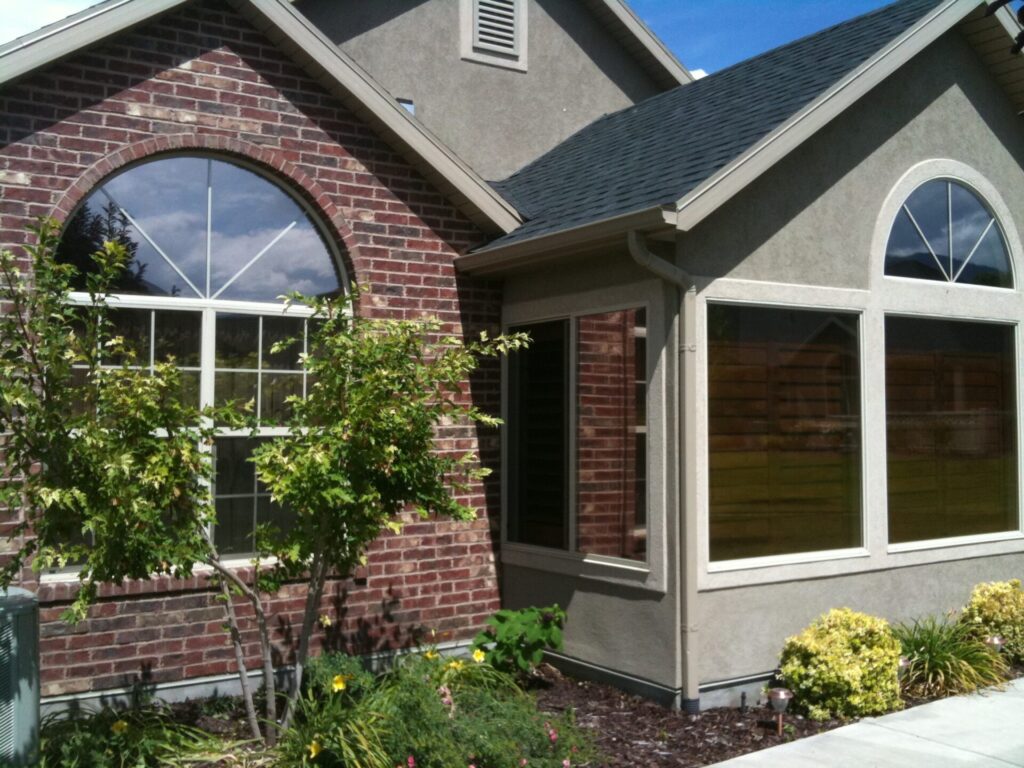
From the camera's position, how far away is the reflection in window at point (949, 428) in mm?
8648

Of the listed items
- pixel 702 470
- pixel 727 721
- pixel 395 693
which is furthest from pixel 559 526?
pixel 395 693

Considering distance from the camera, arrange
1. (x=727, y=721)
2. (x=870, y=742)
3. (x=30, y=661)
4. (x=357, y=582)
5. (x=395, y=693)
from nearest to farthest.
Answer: (x=30, y=661) < (x=395, y=693) < (x=870, y=742) < (x=727, y=721) < (x=357, y=582)

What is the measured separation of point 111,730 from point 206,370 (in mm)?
2494

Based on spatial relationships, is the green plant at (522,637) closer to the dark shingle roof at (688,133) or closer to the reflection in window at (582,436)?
the reflection in window at (582,436)

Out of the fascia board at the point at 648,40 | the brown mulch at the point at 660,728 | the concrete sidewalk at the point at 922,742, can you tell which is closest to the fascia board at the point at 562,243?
the brown mulch at the point at 660,728

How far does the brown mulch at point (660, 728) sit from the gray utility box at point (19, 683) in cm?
310

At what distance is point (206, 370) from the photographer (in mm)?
7578

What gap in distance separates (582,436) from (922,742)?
10.2ft

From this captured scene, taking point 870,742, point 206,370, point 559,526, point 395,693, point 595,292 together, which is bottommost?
point 870,742

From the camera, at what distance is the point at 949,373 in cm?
905

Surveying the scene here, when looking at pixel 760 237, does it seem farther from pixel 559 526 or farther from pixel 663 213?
pixel 559 526

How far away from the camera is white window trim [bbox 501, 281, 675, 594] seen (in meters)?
7.35

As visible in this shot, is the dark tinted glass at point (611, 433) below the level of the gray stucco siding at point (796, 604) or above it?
above

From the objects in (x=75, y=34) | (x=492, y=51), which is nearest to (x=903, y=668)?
(x=75, y=34)
